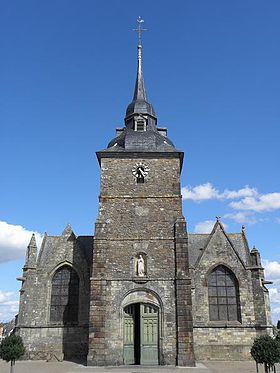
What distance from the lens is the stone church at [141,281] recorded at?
1847cm

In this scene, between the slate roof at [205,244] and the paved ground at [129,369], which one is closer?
the paved ground at [129,369]

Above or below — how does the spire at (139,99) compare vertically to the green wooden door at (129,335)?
above

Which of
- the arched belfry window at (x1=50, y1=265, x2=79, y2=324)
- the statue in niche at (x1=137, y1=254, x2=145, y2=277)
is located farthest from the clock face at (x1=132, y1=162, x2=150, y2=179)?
the arched belfry window at (x1=50, y1=265, x2=79, y2=324)

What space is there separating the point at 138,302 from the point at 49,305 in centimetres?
596

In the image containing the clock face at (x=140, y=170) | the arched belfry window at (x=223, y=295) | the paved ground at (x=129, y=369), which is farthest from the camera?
the clock face at (x=140, y=170)

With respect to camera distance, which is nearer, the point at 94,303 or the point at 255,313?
the point at 94,303

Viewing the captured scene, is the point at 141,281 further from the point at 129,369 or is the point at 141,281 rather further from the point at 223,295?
the point at 223,295

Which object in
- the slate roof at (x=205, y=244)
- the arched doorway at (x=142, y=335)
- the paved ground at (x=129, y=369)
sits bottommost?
the paved ground at (x=129, y=369)

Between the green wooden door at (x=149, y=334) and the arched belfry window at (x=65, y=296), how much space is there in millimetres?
4776

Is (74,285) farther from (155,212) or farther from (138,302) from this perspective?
(155,212)

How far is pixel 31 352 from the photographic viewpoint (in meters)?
20.8

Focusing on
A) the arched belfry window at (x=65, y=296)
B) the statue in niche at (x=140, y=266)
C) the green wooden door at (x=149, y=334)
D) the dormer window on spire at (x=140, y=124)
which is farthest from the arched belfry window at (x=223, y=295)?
the dormer window on spire at (x=140, y=124)

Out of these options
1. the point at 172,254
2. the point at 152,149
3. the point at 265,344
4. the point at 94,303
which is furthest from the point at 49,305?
the point at 265,344

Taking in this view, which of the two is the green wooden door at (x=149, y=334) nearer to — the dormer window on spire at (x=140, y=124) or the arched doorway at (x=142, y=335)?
the arched doorway at (x=142, y=335)
